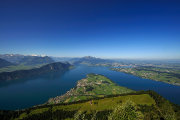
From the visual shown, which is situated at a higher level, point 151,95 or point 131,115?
point 131,115

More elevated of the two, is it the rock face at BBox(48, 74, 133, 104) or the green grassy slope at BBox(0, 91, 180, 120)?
the green grassy slope at BBox(0, 91, 180, 120)

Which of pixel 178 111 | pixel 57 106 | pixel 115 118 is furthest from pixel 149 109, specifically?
pixel 57 106

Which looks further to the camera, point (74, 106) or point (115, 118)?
point (74, 106)

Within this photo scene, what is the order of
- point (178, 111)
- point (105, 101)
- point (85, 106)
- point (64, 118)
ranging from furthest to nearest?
point (105, 101) → point (85, 106) → point (64, 118) → point (178, 111)

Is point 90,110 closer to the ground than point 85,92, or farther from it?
farther from it

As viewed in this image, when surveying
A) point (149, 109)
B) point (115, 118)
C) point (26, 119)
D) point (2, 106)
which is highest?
point (115, 118)

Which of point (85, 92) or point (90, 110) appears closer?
point (90, 110)

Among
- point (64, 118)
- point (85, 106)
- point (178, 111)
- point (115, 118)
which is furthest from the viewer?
point (85, 106)

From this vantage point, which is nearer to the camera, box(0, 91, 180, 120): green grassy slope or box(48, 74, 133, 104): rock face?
box(0, 91, 180, 120): green grassy slope

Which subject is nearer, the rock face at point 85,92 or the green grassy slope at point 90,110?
the green grassy slope at point 90,110

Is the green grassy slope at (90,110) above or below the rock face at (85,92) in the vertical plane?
above

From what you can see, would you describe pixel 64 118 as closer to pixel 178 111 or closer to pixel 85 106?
pixel 85 106
